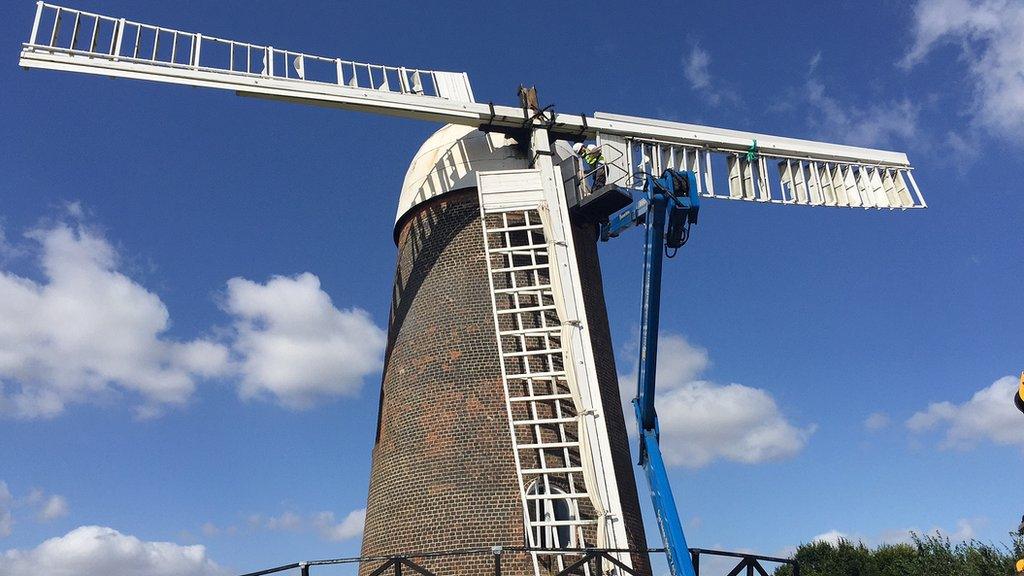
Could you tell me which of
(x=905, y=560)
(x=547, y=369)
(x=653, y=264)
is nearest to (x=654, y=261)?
(x=653, y=264)

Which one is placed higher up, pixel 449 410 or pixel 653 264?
pixel 653 264

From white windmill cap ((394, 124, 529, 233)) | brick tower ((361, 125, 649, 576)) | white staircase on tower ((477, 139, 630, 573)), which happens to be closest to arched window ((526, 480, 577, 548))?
white staircase on tower ((477, 139, 630, 573))

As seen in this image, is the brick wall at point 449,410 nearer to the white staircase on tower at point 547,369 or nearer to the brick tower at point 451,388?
the brick tower at point 451,388

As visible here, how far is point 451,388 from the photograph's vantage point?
12922 mm

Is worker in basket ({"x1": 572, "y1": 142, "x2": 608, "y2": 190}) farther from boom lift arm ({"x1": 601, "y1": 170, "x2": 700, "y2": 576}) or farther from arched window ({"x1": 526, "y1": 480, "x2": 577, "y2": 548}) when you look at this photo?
arched window ({"x1": 526, "y1": 480, "x2": 577, "y2": 548})

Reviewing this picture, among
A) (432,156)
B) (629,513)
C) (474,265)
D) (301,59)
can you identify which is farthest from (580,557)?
(301,59)

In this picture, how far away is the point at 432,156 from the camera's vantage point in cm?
1510

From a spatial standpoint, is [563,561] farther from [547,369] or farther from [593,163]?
[593,163]

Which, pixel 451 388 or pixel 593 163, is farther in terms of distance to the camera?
pixel 593 163

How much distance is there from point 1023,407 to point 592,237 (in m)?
9.38

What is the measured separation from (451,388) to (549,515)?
9.05 feet

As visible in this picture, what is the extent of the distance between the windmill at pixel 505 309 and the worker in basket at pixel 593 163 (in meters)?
0.11

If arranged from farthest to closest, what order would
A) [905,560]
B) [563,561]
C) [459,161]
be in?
[905,560], [459,161], [563,561]

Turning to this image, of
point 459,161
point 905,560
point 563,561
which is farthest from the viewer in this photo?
point 905,560
